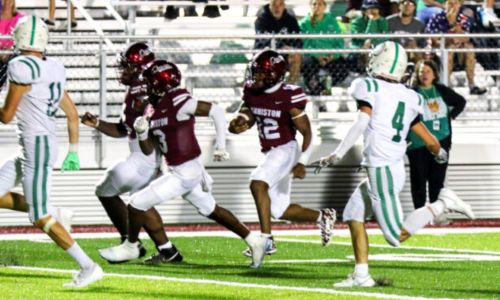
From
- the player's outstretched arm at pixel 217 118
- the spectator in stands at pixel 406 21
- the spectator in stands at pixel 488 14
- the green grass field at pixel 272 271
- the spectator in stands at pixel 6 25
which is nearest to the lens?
the green grass field at pixel 272 271

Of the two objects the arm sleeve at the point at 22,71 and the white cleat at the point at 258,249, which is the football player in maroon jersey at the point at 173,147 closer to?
the white cleat at the point at 258,249

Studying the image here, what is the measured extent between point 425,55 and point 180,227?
3.19 meters

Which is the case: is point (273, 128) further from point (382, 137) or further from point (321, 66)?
point (321, 66)

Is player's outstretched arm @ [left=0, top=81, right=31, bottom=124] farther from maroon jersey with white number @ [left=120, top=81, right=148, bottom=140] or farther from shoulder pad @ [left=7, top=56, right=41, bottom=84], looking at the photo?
maroon jersey with white number @ [left=120, top=81, right=148, bottom=140]

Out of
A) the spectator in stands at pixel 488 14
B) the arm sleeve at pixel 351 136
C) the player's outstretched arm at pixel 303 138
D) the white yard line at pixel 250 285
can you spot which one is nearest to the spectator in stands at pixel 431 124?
the spectator in stands at pixel 488 14

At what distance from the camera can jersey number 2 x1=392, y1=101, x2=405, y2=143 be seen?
33.3 ft

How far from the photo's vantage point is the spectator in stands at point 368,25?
665 inches

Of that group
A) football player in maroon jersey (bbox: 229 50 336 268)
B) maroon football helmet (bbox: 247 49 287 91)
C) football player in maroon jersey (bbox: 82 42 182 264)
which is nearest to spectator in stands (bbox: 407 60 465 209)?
football player in maroon jersey (bbox: 229 50 336 268)

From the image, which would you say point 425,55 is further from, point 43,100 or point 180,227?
point 43,100

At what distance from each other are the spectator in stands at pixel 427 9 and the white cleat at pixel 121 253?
23.8ft

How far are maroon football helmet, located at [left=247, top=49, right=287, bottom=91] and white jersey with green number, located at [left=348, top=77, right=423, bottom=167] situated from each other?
1.54 meters

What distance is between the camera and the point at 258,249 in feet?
37.5

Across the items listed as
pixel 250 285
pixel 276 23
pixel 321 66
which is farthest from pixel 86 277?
pixel 276 23

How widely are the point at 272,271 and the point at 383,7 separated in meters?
7.99
